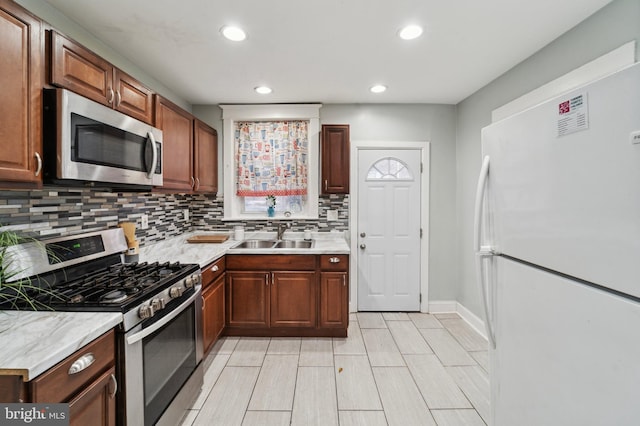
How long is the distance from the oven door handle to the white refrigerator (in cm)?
164

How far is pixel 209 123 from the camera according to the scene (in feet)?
11.7

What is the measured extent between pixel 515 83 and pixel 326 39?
1.71 m

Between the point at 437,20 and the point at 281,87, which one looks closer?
the point at 437,20

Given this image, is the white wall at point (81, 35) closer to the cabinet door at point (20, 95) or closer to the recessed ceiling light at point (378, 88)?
the cabinet door at point (20, 95)

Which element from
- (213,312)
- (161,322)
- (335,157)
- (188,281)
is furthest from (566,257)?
(335,157)

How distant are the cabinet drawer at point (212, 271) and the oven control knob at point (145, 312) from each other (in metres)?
0.90

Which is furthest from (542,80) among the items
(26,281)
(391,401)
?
(26,281)

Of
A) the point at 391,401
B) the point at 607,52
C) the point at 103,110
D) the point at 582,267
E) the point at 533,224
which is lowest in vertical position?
the point at 391,401

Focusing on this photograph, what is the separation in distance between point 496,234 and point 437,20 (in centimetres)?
143

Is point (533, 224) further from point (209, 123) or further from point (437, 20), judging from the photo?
point (209, 123)

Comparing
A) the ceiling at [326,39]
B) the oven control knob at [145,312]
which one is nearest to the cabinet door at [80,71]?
the ceiling at [326,39]

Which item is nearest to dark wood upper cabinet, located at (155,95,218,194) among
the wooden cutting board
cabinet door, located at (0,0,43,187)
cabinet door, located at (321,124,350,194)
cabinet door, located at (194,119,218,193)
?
cabinet door, located at (194,119,218,193)

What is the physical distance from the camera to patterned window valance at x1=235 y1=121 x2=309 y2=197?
351cm

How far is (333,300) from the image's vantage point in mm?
2863
